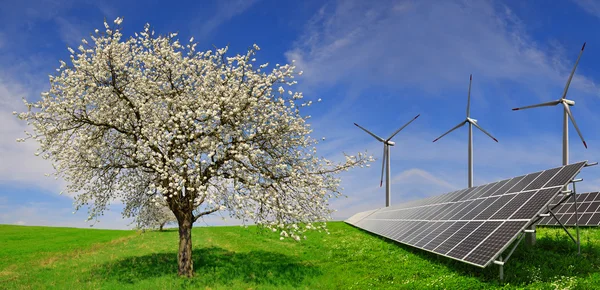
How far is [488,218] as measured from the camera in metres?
17.9

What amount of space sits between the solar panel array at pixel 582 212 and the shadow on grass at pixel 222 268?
69.1 ft

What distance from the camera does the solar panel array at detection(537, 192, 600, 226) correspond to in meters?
32.1

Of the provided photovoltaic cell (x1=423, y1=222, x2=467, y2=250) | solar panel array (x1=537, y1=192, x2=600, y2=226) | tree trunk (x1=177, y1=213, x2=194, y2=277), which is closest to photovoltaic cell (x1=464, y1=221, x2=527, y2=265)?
photovoltaic cell (x1=423, y1=222, x2=467, y2=250)

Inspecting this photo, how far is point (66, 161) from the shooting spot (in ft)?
71.3

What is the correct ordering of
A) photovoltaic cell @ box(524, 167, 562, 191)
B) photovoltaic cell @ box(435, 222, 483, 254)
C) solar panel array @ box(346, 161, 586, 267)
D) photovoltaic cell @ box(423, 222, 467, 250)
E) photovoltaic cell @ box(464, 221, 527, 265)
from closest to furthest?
photovoltaic cell @ box(464, 221, 527, 265) → solar panel array @ box(346, 161, 586, 267) → photovoltaic cell @ box(435, 222, 483, 254) → photovoltaic cell @ box(524, 167, 562, 191) → photovoltaic cell @ box(423, 222, 467, 250)

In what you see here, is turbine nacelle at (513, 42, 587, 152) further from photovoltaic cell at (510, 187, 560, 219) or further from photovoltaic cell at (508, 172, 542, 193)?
photovoltaic cell at (510, 187, 560, 219)

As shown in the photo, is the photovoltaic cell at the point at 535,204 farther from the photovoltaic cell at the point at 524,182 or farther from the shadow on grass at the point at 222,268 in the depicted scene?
the shadow on grass at the point at 222,268

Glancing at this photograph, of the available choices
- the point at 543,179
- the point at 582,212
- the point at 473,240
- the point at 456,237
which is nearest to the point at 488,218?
the point at 456,237

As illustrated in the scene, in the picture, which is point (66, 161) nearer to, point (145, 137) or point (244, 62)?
point (145, 137)

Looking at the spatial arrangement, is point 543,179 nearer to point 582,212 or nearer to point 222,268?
point 222,268

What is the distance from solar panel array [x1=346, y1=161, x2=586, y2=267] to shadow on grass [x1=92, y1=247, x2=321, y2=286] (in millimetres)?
6741

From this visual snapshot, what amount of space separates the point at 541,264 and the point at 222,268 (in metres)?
15.3

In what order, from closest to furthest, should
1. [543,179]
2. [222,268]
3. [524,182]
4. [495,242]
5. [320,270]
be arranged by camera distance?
[495,242] → [543,179] → [524,182] → [320,270] → [222,268]

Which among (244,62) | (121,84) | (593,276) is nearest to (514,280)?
(593,276)
